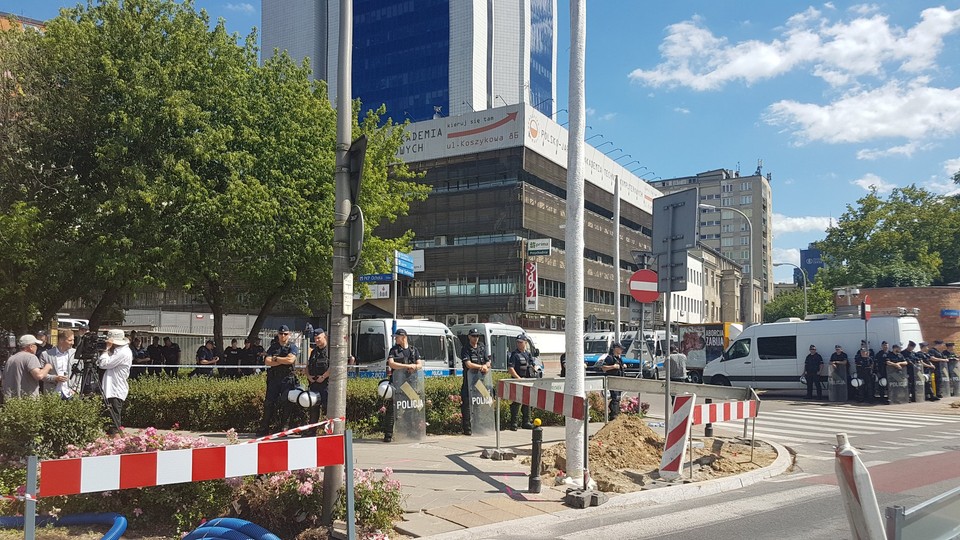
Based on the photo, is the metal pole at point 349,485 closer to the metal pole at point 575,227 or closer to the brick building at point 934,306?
the metal pole at point 575,227

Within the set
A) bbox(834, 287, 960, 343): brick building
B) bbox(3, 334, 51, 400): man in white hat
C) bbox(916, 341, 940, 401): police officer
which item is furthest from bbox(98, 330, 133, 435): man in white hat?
bbox(834, 287, 960, 343): brick building

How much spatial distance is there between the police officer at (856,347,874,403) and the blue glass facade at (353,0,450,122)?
75206mm

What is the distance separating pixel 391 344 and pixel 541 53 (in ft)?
303

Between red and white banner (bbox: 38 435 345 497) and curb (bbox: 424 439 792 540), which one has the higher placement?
red and white banner (bbox: 38 435 345 497)

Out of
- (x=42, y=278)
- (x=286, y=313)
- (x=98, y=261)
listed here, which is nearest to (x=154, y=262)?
(x=98, y=261)

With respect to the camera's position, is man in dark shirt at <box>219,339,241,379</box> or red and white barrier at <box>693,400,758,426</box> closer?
red and white barrier at <box>693,400,758,426</box>

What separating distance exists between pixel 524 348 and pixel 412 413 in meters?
3.32

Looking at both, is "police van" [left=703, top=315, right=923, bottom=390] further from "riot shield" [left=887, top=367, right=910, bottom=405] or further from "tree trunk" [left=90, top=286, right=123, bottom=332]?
"tree trunk" [left=90, top=286, right=123, bottom=332]

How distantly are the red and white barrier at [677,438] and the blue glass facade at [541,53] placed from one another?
94833mm

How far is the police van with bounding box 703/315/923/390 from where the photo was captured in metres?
22.1

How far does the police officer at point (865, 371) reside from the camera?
2116 cm

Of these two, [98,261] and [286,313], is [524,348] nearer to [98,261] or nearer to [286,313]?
[98,261]

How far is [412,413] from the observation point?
11.7m

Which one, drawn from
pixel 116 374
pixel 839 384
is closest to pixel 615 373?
pixel 116 374
